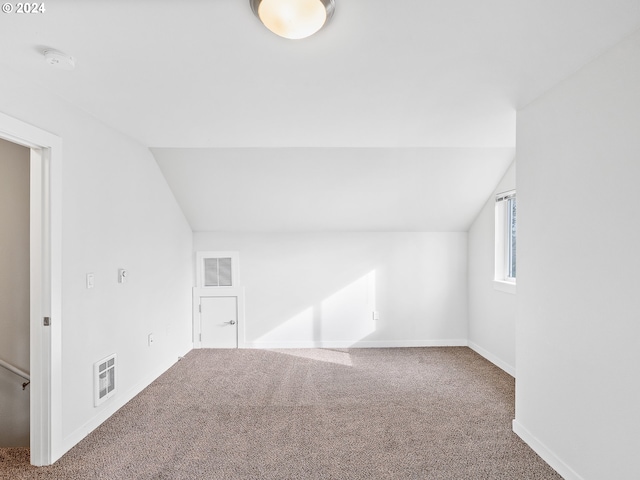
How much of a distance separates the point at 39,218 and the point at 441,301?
13.5ft

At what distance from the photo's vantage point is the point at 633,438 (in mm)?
1653

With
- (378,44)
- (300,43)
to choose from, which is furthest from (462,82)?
(300,43)

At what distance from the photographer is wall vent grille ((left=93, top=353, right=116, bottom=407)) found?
2697mm

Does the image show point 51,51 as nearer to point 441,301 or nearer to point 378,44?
point 378,44

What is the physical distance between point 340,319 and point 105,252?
2.80 m

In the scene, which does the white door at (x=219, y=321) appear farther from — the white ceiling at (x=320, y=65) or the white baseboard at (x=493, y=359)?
the white baseboard at (x=493, y=359)

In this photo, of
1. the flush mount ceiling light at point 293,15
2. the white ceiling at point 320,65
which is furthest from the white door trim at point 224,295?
the flush mount ceiling light at point 293,15

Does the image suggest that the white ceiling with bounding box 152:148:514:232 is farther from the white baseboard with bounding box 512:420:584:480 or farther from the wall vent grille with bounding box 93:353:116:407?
the white baseboard with bounding box 512:420:584:480

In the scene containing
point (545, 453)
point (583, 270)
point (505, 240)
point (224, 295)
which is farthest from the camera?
point (224, 295)

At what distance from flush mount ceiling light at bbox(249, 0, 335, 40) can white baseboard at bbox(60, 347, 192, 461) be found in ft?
8.56

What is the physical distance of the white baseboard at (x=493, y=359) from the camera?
3.75 m

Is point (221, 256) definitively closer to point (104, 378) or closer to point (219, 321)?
point (219, 321)

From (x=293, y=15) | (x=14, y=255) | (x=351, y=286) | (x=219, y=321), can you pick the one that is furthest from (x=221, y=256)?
(x=293, y=15)

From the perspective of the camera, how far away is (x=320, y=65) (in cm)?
192
